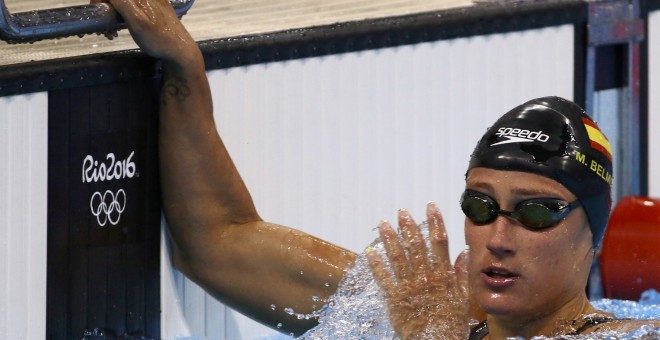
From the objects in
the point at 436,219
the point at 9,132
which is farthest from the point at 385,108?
the point at 9,132

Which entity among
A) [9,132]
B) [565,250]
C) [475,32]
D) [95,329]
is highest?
[475,32]

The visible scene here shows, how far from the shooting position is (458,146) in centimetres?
368

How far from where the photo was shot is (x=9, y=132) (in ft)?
8.49

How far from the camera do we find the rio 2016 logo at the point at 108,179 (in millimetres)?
2742

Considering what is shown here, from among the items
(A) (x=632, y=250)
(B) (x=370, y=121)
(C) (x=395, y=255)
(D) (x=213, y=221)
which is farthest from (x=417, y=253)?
(A) (x=632, y=250)

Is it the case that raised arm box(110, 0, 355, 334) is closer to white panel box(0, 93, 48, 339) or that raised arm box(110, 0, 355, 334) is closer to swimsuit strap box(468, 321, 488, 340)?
white panel box(0, 93, 48, 339)

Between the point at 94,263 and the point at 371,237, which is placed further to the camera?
the point at 371,237

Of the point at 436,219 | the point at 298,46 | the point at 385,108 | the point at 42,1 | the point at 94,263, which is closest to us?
the point at 436,219

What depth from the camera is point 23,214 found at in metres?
2.61

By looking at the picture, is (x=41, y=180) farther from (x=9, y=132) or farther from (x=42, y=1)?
(x=42, y=1)

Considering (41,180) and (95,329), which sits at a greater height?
(41,180)

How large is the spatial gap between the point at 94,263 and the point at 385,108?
996 millimetres

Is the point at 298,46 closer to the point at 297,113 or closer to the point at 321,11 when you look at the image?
the point at 297,113

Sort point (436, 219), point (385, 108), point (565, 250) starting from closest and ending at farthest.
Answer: point (565, 250) < point (436, 219) < point (385, 108)
